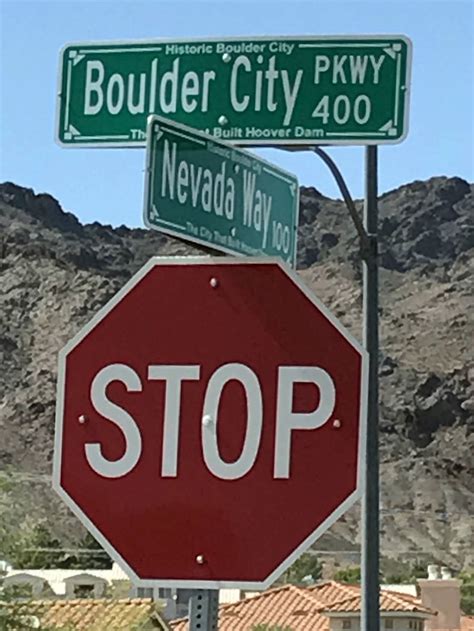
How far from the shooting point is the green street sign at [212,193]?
3.51m

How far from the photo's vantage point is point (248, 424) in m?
3.34

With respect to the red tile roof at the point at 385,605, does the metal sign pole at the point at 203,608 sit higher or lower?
higher

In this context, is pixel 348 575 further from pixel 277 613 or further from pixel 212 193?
pixel 212 193

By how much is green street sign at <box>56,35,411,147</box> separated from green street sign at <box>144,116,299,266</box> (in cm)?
15

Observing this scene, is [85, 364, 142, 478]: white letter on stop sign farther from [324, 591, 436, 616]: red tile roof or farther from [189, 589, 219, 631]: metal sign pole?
Result: [324, 591, 436, 616]: red tile roof

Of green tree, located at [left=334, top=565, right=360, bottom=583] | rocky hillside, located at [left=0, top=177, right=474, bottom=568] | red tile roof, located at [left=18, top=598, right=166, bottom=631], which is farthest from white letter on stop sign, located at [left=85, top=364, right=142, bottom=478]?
rocky hillside, located at [left=0, top=177, right=474, bottom=568]

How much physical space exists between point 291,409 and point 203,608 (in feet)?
1.54

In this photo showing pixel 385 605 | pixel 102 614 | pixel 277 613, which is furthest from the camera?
pixel 277 613

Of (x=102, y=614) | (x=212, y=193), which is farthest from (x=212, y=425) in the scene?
(x=102, y=614)

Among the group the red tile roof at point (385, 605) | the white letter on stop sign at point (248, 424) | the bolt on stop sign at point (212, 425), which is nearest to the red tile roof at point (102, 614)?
the red tile roof at point (385, 605)

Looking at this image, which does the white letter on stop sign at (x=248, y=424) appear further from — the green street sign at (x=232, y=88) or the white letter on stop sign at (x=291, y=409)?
the green street sign at (x=232, y=88)

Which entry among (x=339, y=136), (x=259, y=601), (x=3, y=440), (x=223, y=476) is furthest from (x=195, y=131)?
(x=3, y=440)

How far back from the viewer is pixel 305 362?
132 inches

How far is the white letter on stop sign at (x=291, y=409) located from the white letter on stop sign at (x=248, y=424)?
5cm
